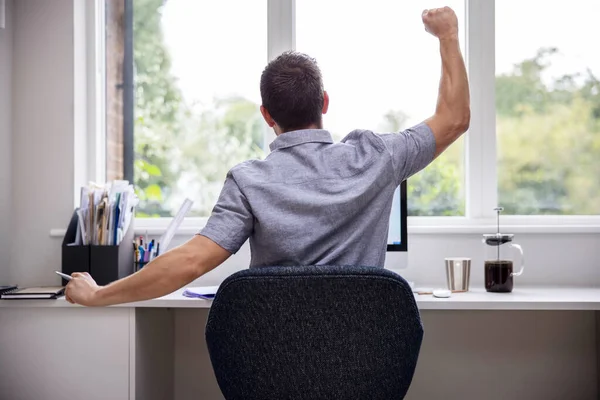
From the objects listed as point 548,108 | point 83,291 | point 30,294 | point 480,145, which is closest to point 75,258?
point 30,294

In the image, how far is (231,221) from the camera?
130cm

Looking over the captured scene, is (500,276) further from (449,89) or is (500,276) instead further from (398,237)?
(449,89)

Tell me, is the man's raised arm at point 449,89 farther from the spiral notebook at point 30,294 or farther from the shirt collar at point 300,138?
the spiral notebook at point 30,294

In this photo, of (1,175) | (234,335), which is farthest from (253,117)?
(234,335)

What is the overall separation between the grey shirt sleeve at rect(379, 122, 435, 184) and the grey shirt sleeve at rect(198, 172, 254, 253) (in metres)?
Answer: 0.32

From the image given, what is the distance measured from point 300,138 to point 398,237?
1.08 metres

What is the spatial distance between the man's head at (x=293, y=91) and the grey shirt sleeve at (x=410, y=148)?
17 cm

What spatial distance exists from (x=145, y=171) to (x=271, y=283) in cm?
200

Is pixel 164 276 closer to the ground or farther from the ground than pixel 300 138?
closer to the ground

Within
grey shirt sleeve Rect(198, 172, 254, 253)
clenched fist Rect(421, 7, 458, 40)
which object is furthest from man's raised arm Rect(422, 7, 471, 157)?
grey shirt sleeve Rect(198, 172, 254, 253)

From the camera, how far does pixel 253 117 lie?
2.88 metres

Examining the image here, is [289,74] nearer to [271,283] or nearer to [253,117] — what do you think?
[271,283]

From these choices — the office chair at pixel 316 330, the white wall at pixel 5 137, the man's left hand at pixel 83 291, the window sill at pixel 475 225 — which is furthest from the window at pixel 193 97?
the office chair at pixel 316 330

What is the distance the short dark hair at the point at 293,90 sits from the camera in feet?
4.60
